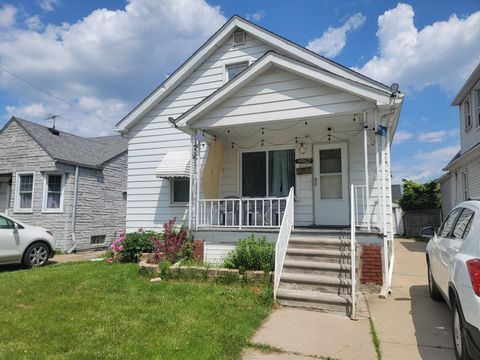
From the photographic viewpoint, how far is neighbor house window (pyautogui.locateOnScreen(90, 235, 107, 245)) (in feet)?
49.5

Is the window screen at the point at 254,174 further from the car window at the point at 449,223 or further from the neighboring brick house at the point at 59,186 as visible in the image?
the neighboring brick house at the point at 59,186

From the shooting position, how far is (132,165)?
10953 mm

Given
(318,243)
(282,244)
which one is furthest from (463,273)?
(318,243)

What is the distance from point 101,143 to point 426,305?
16933mm

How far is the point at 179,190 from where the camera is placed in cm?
1043

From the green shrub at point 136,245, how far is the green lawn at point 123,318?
5.28ft

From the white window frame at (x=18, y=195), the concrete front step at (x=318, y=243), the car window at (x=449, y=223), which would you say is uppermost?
the white window frame at (x=18, y=195)

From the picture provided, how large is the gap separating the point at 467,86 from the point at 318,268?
41.2 ft

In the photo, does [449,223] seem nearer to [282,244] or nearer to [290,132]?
[282,244]

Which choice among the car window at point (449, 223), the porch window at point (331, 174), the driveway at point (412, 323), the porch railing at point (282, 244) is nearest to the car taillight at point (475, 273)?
the driveway at point (412, 323)

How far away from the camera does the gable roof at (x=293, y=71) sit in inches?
267

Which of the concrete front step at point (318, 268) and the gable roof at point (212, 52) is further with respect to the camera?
the gable roof at point (212, 52)

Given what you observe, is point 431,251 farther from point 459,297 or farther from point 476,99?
point 476,99

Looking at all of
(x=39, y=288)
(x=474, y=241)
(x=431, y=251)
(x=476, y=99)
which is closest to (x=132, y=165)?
(x=39, y=288)
